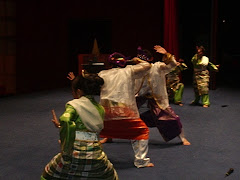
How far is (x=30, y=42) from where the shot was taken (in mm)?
9695

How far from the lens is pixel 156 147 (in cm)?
504

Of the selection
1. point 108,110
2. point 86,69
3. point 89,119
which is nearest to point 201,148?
point 108,110

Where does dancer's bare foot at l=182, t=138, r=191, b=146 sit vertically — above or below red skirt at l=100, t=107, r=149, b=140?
below

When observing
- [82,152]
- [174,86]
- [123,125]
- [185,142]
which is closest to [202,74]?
[174,86]

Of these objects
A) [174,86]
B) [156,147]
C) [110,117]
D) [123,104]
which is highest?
[123,104]

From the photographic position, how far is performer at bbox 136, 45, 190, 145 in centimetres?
477

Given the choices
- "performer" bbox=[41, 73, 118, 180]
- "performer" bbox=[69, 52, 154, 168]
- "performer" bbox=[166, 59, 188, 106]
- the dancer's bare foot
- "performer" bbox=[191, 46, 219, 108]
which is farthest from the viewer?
"performer" bbox=[166, 59, 188, 106]

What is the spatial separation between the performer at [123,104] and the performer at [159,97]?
1.75 ft

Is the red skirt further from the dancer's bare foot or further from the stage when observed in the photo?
the dancer's bare foot

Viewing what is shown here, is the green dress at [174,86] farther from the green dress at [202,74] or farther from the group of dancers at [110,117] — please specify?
the group of dancers at [110,117]

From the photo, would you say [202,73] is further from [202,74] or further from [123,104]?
[123,104]

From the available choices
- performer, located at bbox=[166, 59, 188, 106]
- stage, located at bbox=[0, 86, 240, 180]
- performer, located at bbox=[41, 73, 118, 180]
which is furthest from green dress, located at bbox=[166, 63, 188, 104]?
performer, located at bbox=[41, 73, 118, 180]

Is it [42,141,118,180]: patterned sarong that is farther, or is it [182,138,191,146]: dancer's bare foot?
[182,138,191,146]: dancer's bare foot

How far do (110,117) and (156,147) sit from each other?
1088mm
